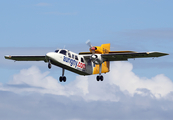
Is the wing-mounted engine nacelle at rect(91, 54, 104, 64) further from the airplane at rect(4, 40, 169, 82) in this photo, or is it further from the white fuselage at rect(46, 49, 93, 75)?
the white fuselage at rect(46, 49, 93, 75)

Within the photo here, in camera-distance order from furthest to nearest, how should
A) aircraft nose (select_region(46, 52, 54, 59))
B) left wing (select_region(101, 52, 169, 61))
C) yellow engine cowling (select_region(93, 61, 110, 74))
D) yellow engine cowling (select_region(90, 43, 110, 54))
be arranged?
yellow engine cowling (select_region(90, 43, 110, 54)), yellow engine cowling (select_region(93, 61, 110, 74)), left wing (select_region(101, 52, 169, 61)), aircraft nose (select_region(46, 52, 54, 59))

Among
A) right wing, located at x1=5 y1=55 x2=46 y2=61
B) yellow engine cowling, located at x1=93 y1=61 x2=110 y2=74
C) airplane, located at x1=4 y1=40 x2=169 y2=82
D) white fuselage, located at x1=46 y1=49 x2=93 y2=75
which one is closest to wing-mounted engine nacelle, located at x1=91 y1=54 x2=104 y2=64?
airplane, located at x1=4 y1=40 x2=169 y2=82

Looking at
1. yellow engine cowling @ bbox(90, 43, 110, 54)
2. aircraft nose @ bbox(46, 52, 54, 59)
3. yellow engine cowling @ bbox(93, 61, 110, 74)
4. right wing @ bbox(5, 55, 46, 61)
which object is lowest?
yellow engine cowling @ bbox(93, 61, 110, 74)

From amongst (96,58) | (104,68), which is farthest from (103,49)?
(96,58)

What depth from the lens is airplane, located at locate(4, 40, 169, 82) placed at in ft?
154

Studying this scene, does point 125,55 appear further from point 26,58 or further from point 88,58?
point 26,58

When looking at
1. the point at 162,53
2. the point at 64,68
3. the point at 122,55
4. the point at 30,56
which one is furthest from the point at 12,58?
the point at 162,53

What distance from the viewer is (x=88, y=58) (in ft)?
168

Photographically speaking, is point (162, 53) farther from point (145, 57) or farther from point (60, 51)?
point (60, 51)

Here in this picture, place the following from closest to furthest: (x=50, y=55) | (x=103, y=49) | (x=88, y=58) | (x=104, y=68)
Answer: (x=50, y=55), (x=88, y=58), (x=103, y=49), (x=104, y=68)

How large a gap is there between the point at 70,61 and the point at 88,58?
380 centimetres

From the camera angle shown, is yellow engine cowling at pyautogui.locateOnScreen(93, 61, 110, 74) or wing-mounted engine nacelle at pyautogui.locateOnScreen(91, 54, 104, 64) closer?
wing-mounted engine nacelle at pyautogui.locateOnScreen(91, 54, 104, 64)

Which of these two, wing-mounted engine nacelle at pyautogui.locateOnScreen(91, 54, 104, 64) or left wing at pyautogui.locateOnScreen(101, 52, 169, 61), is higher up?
left wing at pyautogui.locateOnScreen(101, 52, 169, 61)

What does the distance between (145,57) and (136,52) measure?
1300 mm
